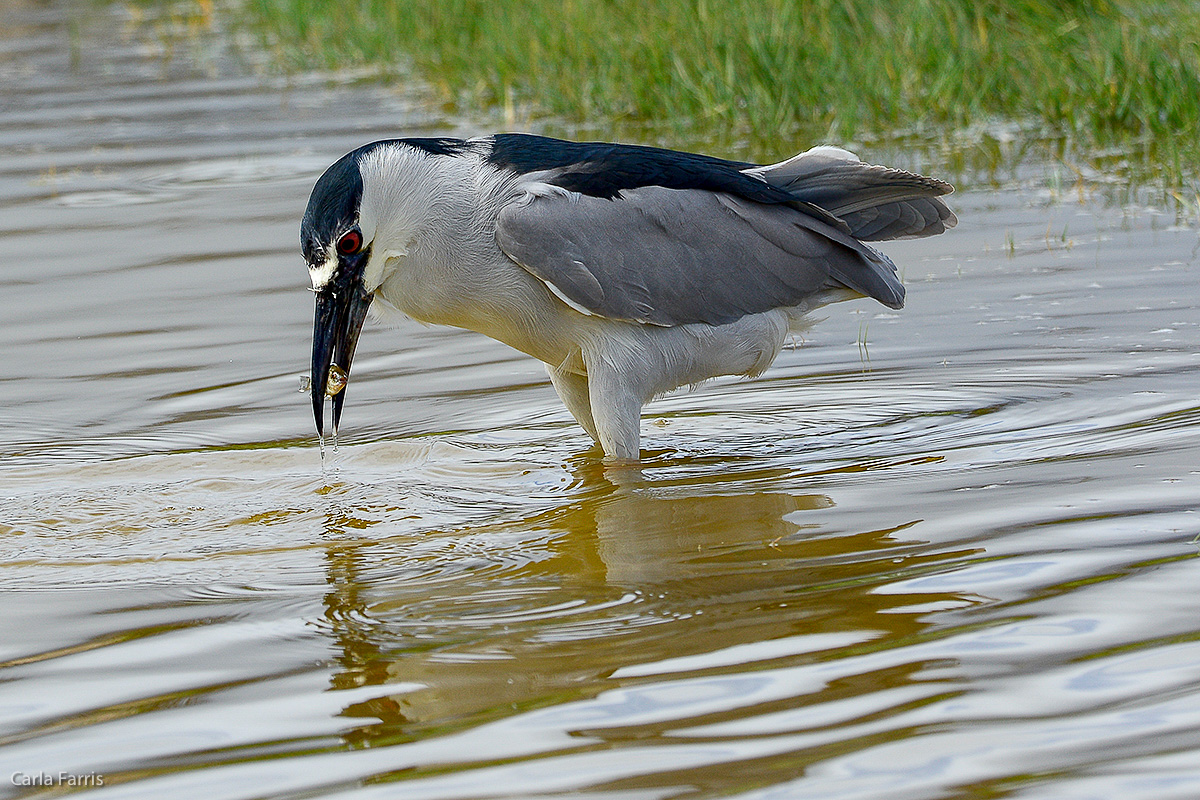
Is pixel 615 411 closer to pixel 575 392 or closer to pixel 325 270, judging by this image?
pixel 575 392

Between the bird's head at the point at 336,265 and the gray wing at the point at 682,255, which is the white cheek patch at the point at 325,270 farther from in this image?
the gray wing at the point at 682,255

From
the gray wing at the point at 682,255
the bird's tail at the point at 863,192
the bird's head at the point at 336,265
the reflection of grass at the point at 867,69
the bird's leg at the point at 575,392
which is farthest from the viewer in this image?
the reflection of grass at the point at 867,69

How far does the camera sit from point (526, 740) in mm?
2832

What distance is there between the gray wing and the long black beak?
0.48 meters

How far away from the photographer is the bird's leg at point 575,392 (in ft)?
16.6

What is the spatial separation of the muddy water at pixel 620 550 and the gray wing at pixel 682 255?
42cm

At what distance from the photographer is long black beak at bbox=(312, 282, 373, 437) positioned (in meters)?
4.61

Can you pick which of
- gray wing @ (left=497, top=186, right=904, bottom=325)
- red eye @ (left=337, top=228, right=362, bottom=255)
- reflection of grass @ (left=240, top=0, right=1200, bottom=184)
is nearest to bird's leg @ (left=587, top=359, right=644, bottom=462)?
gray wing @ (left=497, top=186, right=904, bottom=325)

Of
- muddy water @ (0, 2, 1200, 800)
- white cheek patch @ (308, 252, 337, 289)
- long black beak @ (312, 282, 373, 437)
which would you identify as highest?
white cheek patch @ (308, 252, 337, 289)

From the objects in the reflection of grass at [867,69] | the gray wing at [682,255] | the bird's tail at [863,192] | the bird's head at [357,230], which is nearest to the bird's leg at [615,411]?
the gray wing at [682,255]

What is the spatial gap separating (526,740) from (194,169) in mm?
7338

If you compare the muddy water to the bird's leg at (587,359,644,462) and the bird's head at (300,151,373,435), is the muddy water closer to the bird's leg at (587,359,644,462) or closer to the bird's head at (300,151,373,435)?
the bird's leg at (587,359,644,462)

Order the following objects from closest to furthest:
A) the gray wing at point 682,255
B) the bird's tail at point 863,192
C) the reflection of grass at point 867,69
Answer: the gray wing at point 682,255
the bird's tail at point 863,192
the reflection of grass at point 867,69

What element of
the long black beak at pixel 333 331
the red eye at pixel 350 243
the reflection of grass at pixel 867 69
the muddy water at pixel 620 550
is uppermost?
the reflection of grass at pixel 867 69
